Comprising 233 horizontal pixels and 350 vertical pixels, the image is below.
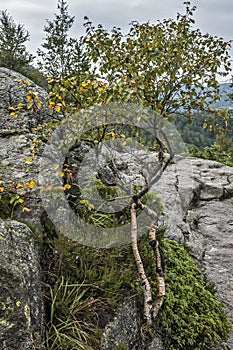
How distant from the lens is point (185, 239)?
525 cm

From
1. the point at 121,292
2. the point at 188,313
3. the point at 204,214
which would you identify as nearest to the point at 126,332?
the point at 121,292

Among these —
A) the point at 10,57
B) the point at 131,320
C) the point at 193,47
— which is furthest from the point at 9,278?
the point at 10,57

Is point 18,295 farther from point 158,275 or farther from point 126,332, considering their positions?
point 158,275

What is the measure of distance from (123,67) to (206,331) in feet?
10.0

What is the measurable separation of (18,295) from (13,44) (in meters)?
16.1

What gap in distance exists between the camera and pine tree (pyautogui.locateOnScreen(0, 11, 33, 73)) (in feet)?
50.2

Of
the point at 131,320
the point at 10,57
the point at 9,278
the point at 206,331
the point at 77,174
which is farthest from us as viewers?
the point at 10,57

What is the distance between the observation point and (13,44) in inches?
622

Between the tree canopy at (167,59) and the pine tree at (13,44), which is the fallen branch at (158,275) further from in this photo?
the pine tree at (13,44)

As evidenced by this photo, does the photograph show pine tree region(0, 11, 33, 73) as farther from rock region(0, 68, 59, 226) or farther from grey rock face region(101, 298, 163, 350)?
grey rock face region(101, 298, 163, 350)

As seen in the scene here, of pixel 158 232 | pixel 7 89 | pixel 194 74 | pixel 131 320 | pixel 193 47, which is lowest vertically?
pixel 131 320

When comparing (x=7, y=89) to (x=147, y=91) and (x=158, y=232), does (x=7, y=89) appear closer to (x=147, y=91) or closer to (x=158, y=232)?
(x=147, y=91)

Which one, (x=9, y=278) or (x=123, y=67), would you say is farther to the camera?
(x=123, y=67)

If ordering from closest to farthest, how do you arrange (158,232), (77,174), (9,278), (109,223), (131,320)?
(9,278) → (131,320) → (109,223) → (158,232) → (77,174)
